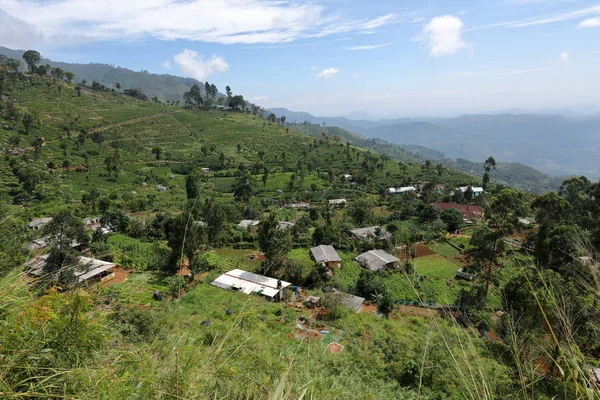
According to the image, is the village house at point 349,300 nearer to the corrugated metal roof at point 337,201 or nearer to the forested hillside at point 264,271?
the forested hillside at point 264,271

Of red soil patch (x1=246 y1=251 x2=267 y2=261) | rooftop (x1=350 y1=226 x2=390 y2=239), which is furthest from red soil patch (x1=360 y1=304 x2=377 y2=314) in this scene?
rooftop (x1=350 y1=226 x2=390 y2=239)

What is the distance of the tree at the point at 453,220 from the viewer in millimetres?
31391

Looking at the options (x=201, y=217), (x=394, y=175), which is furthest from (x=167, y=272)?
(x=394, y=175)

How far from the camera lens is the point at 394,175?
58500mm

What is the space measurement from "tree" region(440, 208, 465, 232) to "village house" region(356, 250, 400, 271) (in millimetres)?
12367

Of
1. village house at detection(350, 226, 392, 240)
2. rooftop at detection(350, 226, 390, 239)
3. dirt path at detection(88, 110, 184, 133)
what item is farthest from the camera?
dirt path at detection(88, 110, 184, 133)

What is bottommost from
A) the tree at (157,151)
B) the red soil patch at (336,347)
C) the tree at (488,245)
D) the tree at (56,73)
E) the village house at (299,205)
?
the village house at (299,205)

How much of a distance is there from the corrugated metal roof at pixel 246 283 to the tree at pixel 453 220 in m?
22.0

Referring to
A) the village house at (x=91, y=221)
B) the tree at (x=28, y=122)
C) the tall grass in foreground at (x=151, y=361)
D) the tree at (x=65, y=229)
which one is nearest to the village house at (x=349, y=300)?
the tall grass in foreground at (x=151, y=361)

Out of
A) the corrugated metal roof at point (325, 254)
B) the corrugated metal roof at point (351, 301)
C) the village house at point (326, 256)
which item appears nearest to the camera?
the corrugated metal roof at point (351, 301)

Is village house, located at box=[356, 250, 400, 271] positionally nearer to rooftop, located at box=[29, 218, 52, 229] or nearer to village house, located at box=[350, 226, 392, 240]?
village house, located at box=[350, 226, 392, 240]

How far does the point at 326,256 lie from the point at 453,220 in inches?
666

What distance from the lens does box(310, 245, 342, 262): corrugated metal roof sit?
21.4m

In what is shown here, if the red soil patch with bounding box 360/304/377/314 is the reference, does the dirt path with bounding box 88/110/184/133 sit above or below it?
above
